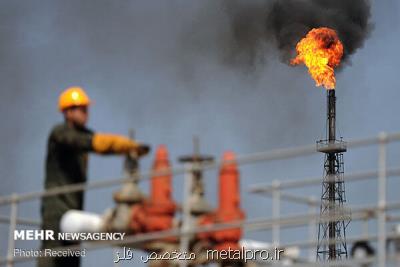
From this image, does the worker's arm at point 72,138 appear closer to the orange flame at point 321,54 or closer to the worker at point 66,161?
the worker at point 66,161

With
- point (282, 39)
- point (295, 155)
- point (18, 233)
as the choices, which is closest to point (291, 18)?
point (282, 39)

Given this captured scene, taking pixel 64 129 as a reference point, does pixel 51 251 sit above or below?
below

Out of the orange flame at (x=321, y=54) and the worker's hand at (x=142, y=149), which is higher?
the orange flame at (x=321, y=54)

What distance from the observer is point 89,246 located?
53.4 feet

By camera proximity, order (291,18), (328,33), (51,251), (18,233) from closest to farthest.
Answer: (51,251) → (18,233) → (328,33) → (291,18)

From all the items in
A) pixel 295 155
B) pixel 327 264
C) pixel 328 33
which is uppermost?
pixel 328 33

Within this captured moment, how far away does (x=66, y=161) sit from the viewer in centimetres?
1762

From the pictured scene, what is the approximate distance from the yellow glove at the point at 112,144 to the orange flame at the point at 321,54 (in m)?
41.6

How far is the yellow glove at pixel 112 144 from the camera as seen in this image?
1650 cm

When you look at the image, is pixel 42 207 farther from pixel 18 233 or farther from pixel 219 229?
pixel 219 229

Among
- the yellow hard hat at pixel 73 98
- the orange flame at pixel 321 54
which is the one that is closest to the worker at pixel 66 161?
the yellow hard hat at pixel 73 98

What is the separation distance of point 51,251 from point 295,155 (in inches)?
154

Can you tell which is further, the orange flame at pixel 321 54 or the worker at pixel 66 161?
the orange flame at pixel 321 54

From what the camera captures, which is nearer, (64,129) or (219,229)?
(219,229)
